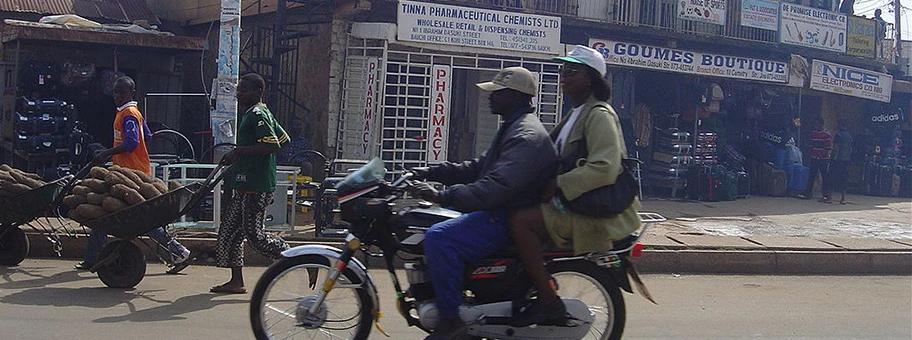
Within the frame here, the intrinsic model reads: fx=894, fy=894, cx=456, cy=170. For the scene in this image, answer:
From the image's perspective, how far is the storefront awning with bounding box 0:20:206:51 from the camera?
482 inches

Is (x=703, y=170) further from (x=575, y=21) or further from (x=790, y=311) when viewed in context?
(x=790, y=311)

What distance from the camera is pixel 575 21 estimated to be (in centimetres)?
1438

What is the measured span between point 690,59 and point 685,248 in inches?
299

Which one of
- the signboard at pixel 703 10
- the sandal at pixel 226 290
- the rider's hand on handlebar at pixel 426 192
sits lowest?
the sandal at pixel 226 290

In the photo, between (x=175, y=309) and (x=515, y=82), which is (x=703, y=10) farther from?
(x=515, y=82)

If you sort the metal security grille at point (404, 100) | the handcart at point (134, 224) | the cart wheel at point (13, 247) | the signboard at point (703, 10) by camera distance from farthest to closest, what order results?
the signboard at point (703, 10), the metal security grille at point (404, 100), the cart wheel at point (13, 247), the handcart at point (134, 224)

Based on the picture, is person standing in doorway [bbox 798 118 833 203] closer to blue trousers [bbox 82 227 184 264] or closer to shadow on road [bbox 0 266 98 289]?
blue trousers [bbox 82 227 184 264]

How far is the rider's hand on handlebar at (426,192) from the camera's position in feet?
13.7

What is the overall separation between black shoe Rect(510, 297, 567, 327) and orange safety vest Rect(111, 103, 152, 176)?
12.6 ft

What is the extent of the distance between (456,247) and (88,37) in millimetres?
10127

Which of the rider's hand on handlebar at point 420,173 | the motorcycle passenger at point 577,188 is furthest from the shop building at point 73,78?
the motorcycle passenger at point 577,188

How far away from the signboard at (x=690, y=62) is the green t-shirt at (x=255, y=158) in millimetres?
8825

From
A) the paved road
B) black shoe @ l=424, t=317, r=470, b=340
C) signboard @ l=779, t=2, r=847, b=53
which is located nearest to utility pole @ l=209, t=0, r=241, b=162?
the paved road

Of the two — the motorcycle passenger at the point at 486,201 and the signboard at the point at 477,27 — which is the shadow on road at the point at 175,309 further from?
the signboard at the point at 477,27
